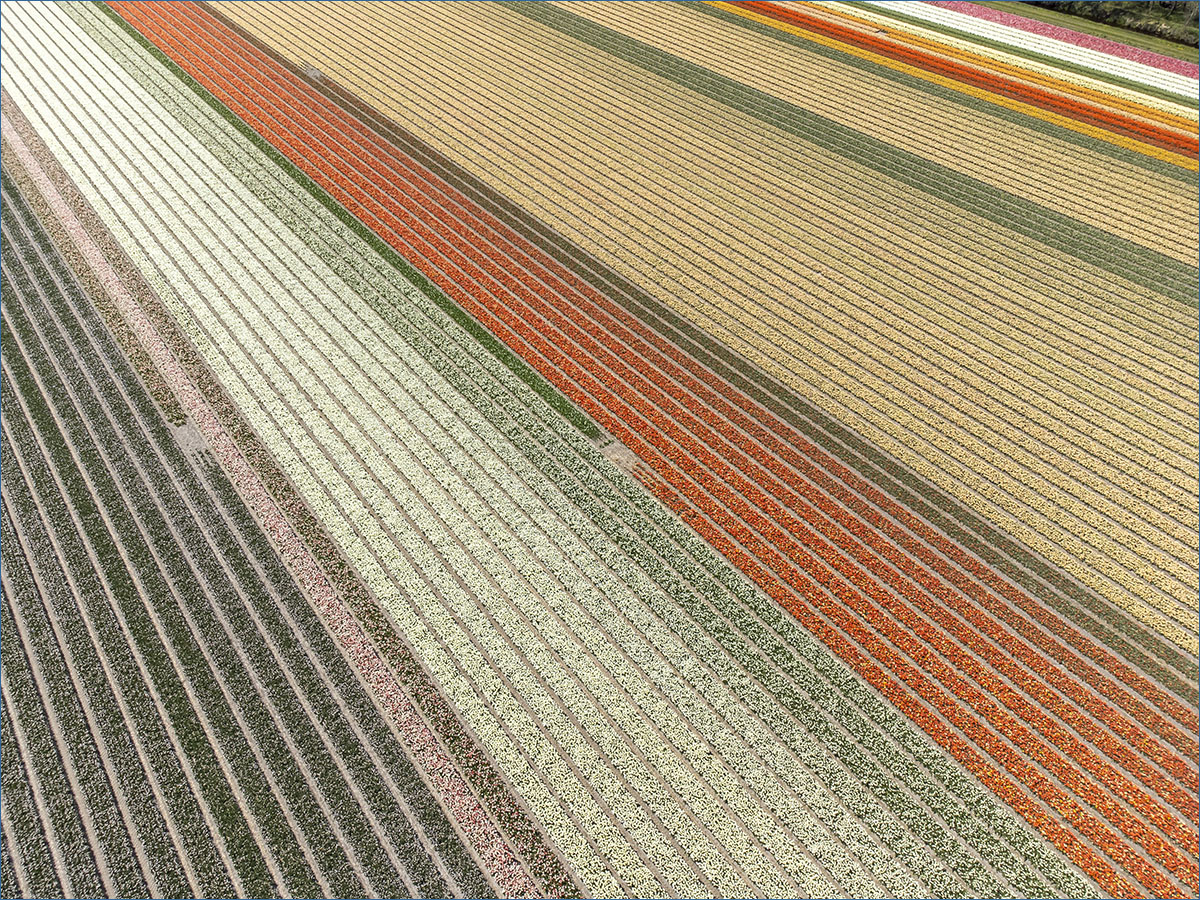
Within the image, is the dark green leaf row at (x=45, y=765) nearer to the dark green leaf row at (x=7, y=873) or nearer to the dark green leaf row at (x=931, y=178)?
the dark green leaf row at (x=7, y=873)

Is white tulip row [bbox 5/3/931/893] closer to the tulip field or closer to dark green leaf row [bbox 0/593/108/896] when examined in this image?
the tulip field

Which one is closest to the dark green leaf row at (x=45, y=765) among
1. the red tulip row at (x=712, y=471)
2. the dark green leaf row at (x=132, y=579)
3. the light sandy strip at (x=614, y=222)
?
the dark green leaf row at (x=132, y=579)

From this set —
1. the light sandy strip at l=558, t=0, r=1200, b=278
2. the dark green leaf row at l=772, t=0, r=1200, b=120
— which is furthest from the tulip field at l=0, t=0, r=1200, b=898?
the dark green leaf row at l=772, t=0, r=1200, b=120

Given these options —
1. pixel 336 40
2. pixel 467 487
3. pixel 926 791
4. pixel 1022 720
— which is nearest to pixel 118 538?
pixel 467 487

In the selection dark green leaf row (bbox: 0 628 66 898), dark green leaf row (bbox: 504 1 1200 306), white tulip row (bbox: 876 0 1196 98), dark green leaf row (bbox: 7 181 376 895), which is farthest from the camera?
white tulip row (bbox: 876 0 1196 98)

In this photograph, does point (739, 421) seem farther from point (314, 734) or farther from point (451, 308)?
point (314, 734)
